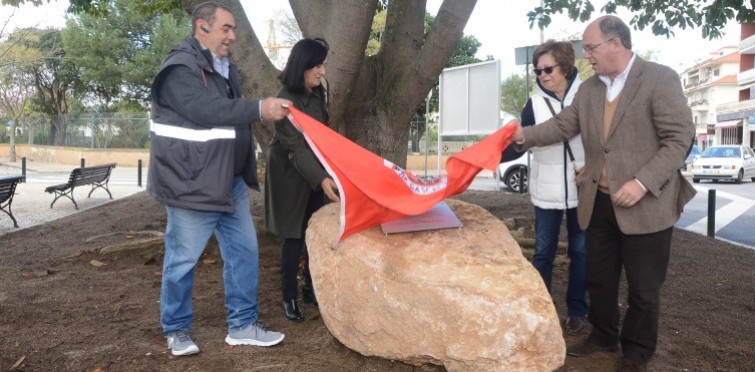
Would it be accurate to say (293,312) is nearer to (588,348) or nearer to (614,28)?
(588,348)

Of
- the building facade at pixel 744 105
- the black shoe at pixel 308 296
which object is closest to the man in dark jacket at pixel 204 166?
the black shoe at pixel 308 296

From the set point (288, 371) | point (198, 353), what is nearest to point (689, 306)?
point (288, 371)

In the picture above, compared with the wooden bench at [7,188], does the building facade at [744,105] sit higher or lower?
higher

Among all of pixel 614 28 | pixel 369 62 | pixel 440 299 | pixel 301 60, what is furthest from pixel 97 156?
pixel 614 28

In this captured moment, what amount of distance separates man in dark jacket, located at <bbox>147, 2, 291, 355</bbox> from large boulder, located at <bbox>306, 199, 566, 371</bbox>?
0.52m

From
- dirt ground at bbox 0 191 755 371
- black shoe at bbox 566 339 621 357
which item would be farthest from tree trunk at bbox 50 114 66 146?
black shoe at bbox 566 339 621 357

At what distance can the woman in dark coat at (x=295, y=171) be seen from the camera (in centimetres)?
397

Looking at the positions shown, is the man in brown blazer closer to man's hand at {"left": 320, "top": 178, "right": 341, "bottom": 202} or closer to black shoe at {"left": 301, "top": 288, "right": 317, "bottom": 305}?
man's hand at {"left": 320, "top": 178, "right": 341, "bottom": 202}

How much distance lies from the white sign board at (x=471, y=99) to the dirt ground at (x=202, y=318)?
4.58 meters

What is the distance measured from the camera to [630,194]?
124 inches

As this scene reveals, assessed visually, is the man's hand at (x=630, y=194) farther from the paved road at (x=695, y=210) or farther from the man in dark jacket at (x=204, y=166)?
the paved road at (x=695, y=210)

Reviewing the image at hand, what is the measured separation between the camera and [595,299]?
370 centimetres

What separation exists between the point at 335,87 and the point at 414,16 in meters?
1.40

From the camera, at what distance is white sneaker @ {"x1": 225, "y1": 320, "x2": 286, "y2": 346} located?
3719mm
